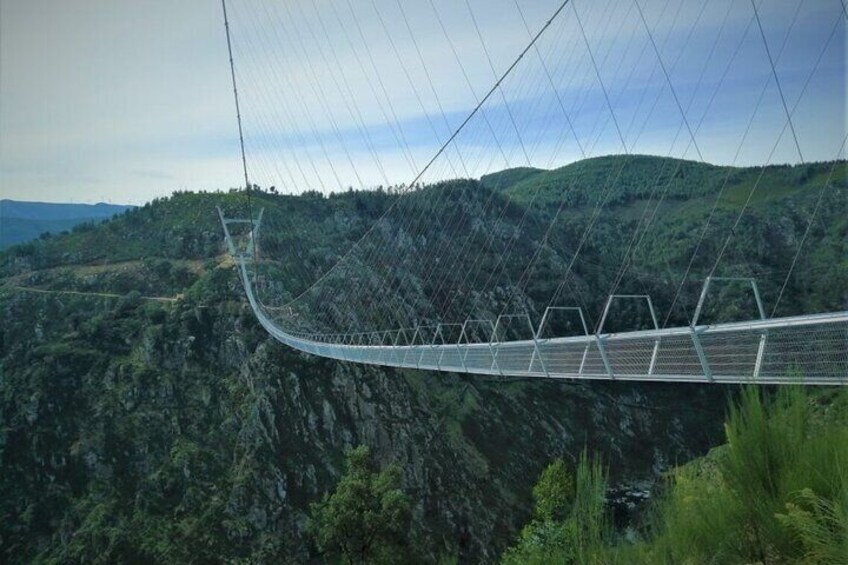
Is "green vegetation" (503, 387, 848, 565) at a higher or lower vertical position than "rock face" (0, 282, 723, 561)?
higher

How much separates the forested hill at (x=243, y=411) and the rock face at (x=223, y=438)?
0.07 meters

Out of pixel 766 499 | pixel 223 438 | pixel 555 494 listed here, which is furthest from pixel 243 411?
pixel 766 499

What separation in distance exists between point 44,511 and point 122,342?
362 inches

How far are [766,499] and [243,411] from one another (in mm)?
24599

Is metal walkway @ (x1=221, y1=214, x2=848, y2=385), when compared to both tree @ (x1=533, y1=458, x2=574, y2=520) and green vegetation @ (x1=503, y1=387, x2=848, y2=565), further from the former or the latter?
tree @ (x1=533, y1=458, x2=574, y2=520)

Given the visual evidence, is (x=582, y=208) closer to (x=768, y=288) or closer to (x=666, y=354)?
(x=768, y=288)

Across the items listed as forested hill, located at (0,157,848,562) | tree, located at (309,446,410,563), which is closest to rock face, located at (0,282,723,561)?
forested hill, located at (0,157,848,562)

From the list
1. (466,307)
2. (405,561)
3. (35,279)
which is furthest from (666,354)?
(35,279)

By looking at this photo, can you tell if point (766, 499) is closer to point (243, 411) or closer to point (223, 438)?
point (223, 438)

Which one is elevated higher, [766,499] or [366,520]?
[766,499]

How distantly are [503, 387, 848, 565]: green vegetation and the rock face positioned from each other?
1950 centimetres

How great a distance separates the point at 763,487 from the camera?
12.3ft

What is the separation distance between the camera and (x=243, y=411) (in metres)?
26.2

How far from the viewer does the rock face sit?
22.0 meters
